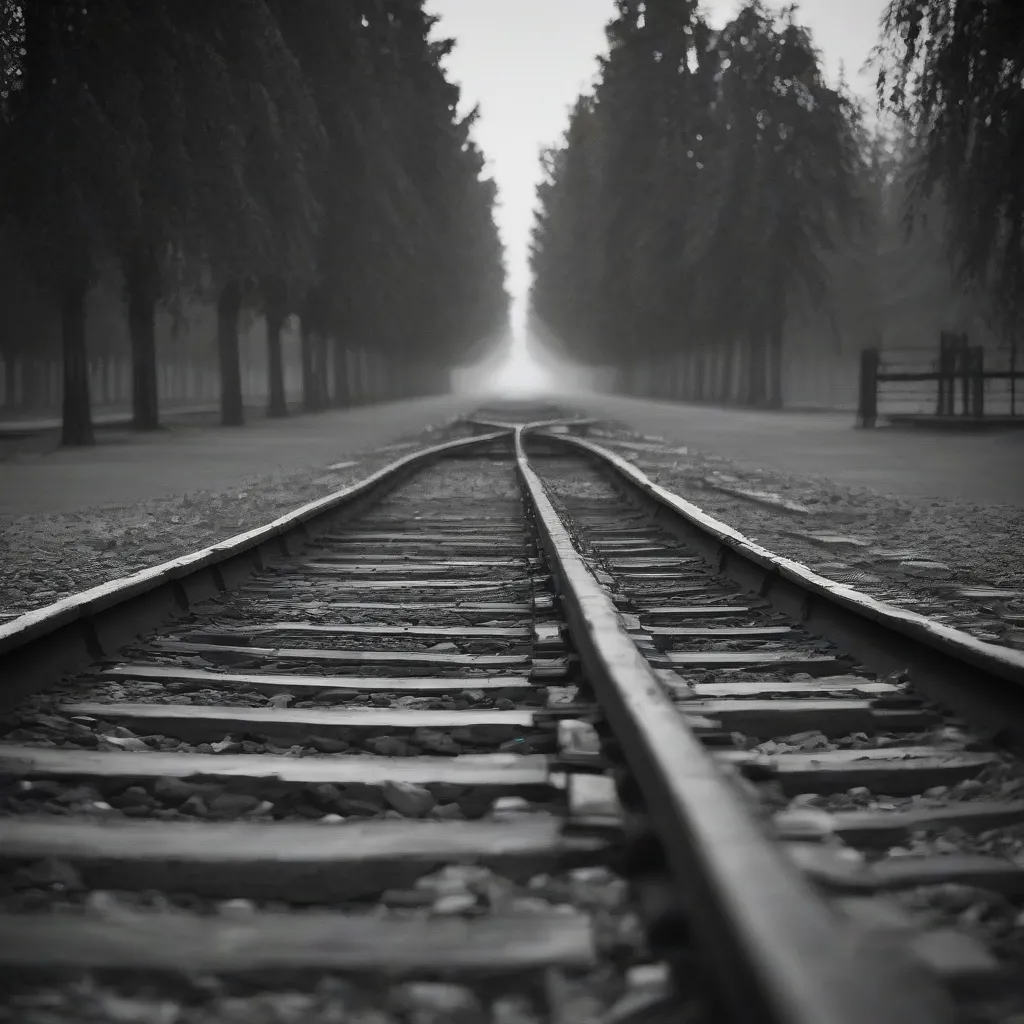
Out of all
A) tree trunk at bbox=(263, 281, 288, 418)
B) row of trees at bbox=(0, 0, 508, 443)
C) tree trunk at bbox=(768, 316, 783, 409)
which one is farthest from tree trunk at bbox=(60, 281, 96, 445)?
tree trunk at bbox=(768, 316, 783, 409)

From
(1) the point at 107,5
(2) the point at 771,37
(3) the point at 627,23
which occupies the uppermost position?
(3) the point at 627,23

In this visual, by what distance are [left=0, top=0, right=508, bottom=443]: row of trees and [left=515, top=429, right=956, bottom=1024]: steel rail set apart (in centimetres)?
1392

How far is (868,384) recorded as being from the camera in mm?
20062

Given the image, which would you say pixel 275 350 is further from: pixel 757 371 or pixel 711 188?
pixel 757 371

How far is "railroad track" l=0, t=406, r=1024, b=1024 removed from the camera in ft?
4.49

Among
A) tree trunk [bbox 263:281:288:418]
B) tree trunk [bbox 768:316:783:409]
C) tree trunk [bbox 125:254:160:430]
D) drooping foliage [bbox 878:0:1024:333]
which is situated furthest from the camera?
tree trunk [bbox 768:316:783:409]

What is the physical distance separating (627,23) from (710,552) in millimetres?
42674

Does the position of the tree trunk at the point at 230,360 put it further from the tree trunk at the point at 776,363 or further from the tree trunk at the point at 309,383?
the tree trunk at the point at 776,363

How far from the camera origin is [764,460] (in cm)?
1338

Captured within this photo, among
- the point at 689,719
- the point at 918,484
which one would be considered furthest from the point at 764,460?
the point at 689,719

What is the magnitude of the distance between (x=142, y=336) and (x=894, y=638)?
1856 centimetres

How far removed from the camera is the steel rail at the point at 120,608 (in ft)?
9.69

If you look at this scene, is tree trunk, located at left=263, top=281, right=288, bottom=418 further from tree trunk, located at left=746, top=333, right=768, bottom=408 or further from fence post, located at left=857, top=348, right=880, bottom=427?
tree trunk, located at left=746, top=333, right=768, bottom=408

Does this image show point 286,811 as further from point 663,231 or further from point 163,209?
point 663,231
